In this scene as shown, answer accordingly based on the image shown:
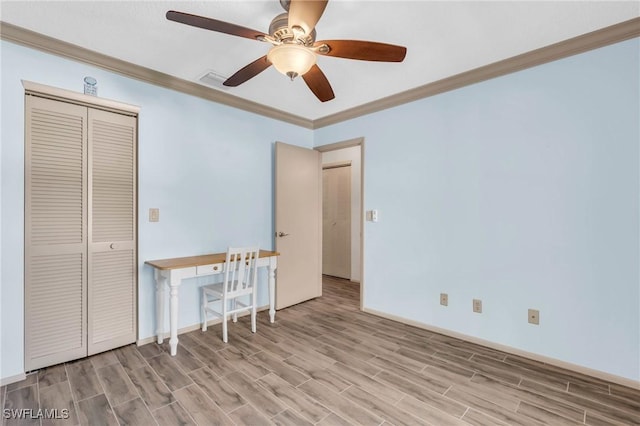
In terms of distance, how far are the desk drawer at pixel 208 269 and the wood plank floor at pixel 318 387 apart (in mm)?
643

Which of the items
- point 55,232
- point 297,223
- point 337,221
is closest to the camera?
point 55,232

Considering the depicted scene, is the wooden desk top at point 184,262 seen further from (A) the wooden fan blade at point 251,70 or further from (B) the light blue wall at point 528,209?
(B) the light blue wall at point 528,209

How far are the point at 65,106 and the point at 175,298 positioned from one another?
5.64 feet

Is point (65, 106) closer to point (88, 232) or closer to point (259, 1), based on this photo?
point (88, 232)

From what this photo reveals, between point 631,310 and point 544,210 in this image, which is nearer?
point 631,310

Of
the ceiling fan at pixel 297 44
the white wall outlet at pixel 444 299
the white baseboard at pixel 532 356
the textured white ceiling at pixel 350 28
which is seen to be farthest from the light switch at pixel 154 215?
the white wall outlet at pixel 444 299

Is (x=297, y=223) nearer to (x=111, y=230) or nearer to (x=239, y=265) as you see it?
(x=239, y=265)

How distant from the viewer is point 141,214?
8.90 feet

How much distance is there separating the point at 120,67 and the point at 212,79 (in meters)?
0.74

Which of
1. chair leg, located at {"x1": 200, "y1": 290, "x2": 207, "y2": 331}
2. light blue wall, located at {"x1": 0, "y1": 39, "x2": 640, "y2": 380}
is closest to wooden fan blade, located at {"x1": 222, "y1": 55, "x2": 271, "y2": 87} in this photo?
light blue wall, located at {"x1": 0, "y1": 39, "x2": 640, "y2": 380}

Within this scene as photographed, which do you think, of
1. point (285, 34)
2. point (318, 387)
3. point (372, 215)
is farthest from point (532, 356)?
point (285, 34)

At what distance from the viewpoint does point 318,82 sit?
85.6 inches

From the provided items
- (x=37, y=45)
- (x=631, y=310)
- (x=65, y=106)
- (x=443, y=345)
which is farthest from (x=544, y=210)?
(x=37, y=45)

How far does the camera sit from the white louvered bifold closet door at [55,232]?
2.20 meters
